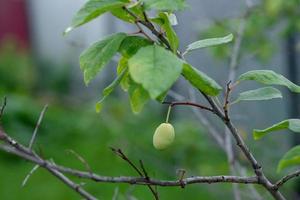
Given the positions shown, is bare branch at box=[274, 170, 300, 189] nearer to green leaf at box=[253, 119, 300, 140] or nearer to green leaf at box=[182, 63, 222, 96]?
green leaf at box=[253, 119, 300, 140]

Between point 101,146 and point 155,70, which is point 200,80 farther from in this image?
point 101,146

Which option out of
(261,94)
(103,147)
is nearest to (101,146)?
(103,147)

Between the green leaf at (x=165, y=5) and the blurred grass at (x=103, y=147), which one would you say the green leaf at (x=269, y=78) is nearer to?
the green leaf at (x=165, y=5)

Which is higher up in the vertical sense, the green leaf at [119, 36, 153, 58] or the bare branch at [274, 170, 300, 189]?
the green leaf at [119, 36, 153, 58]

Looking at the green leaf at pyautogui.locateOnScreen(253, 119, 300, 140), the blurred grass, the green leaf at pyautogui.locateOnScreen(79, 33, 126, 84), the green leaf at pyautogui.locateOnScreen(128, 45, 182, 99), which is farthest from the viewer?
the blurred grass

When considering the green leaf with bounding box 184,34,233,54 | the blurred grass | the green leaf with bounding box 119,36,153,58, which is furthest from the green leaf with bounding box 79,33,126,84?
the blurred grass

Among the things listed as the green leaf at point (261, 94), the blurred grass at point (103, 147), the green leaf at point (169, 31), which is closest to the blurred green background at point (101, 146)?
the blurred grass at point (103, 147)
